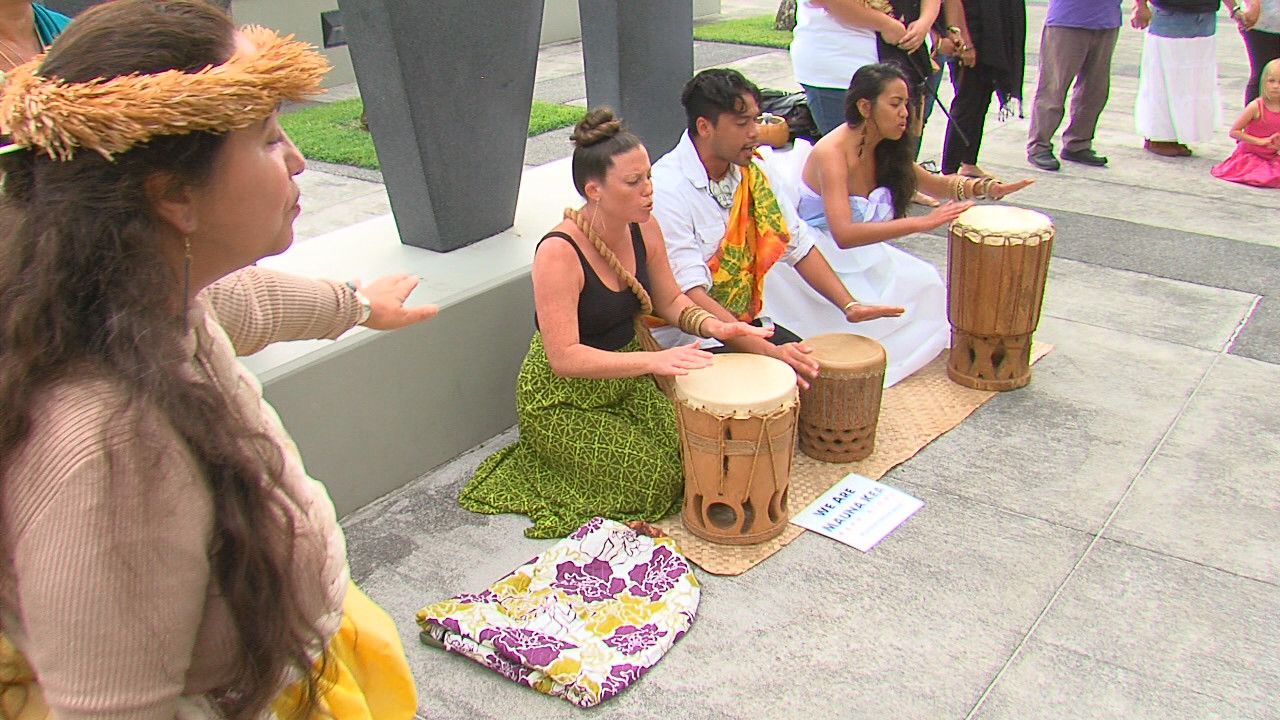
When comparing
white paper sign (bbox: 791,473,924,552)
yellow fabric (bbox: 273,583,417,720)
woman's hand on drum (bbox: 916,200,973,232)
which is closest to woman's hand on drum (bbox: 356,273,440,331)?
yellow fabric (bbox: 273,583,417,720)

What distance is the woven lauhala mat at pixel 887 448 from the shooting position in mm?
3080

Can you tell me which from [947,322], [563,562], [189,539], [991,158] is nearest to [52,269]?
[189,539]

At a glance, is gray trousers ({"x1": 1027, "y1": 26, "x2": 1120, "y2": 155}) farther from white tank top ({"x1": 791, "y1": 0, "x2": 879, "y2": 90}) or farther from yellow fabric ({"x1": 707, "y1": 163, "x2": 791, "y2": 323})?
yellow fabric ({"x1": 707, "y1": 163, "x2": 791, "y2": 323})

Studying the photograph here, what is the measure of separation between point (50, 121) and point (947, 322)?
12.5 feet

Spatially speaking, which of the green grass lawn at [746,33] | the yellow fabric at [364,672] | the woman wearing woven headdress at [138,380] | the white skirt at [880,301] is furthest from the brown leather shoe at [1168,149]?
the woman wearing woven headdress at [138,380]

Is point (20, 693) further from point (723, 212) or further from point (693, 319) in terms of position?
point (723, 212)

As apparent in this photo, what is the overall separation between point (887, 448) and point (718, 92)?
1295 millimetres

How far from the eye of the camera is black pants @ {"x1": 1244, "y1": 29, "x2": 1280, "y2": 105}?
614 centimetres

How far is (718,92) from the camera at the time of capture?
3.40 m

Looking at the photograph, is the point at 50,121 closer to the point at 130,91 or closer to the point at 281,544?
the point at 130,91

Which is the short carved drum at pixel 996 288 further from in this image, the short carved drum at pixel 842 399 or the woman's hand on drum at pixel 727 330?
the woman's hand on drum at pixel 727 330

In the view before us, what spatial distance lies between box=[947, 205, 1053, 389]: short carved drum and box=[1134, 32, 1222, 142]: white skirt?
3417 millimetres

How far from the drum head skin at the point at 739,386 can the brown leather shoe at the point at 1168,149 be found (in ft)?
16.2

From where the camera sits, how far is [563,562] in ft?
9.64
